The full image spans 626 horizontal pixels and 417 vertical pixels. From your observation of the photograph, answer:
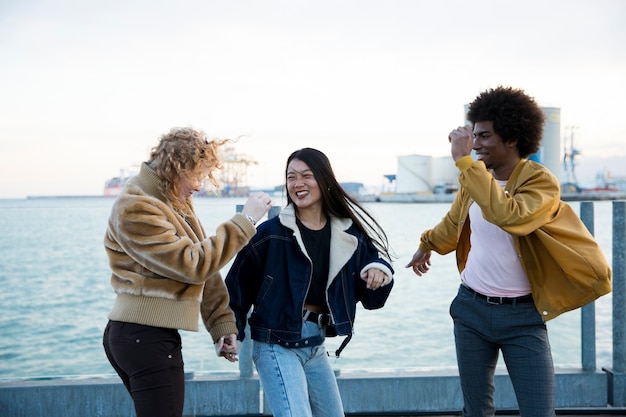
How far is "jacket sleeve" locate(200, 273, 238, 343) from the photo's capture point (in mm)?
2436

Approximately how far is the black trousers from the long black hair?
81cm

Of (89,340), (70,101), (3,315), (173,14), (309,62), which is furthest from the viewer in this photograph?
(70,101)

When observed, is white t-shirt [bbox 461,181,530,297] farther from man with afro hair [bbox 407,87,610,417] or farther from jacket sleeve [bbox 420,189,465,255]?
jacket sleeve [bbox 420,189,465,255]

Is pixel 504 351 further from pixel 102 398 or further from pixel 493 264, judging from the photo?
pixel 102 398

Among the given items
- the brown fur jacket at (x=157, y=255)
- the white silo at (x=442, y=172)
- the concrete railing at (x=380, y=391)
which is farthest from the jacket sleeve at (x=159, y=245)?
the white silo at (x=442, y=172)

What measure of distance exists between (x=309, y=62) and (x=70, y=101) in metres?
17.8

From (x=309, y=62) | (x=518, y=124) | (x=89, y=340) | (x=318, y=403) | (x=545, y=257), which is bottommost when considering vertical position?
(x=89, y=340)

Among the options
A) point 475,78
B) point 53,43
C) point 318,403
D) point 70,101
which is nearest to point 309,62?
point 53,43

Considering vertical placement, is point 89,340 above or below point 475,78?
below

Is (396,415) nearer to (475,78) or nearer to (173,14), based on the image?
(173,14)

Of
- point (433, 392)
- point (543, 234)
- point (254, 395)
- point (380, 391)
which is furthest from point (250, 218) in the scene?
point (433, 392)

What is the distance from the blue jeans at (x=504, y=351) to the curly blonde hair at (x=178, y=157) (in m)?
1.15

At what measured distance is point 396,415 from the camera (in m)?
3.72

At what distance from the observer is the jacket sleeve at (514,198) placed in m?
2.17
